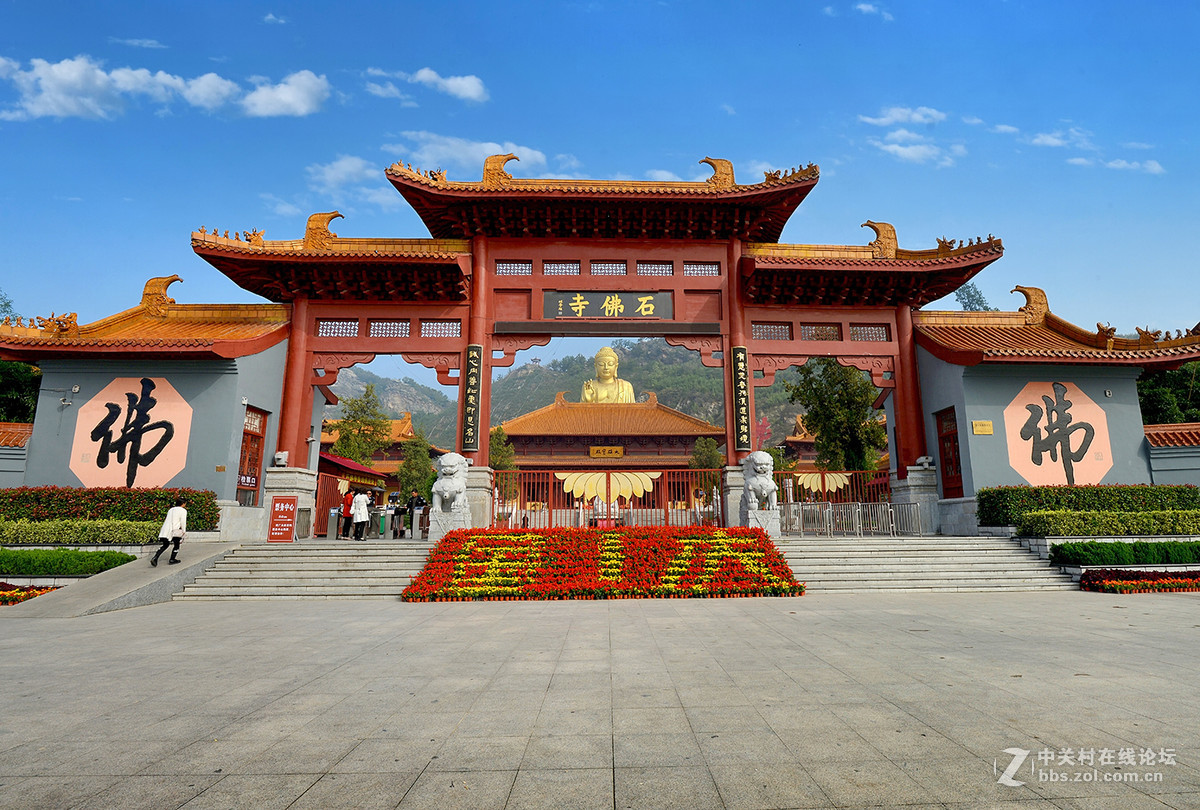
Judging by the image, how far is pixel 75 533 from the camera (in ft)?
34.0

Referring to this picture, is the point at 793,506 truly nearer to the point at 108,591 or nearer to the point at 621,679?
the point at 621,679

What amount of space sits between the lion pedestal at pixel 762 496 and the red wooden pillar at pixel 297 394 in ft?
33.9

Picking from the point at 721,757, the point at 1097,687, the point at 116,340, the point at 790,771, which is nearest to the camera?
the point at 790,771

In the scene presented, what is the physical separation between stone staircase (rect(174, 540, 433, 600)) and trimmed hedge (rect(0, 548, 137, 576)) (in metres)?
1.46

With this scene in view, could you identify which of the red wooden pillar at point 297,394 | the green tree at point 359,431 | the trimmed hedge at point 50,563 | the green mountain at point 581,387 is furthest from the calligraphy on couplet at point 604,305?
the green mountain at point 581,387

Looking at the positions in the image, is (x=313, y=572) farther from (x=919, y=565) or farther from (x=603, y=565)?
(x=919, y=565)

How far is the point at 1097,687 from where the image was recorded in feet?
13.3

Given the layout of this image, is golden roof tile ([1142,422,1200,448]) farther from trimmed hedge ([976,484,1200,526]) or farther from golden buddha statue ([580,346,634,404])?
golden buddha statue ([580,346,634,404])

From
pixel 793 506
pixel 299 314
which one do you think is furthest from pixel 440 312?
pixel 793 506

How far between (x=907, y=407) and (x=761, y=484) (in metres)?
5.23

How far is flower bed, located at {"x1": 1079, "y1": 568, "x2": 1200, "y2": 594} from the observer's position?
9.15m

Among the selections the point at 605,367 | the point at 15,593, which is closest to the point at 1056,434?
the point at 15,593

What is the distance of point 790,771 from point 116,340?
48.1 ft

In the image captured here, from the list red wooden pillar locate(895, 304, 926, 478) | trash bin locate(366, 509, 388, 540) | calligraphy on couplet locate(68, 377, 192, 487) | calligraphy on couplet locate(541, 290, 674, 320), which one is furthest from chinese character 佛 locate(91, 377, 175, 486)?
red wooden pillar locate(895, 304, 926, 478)
